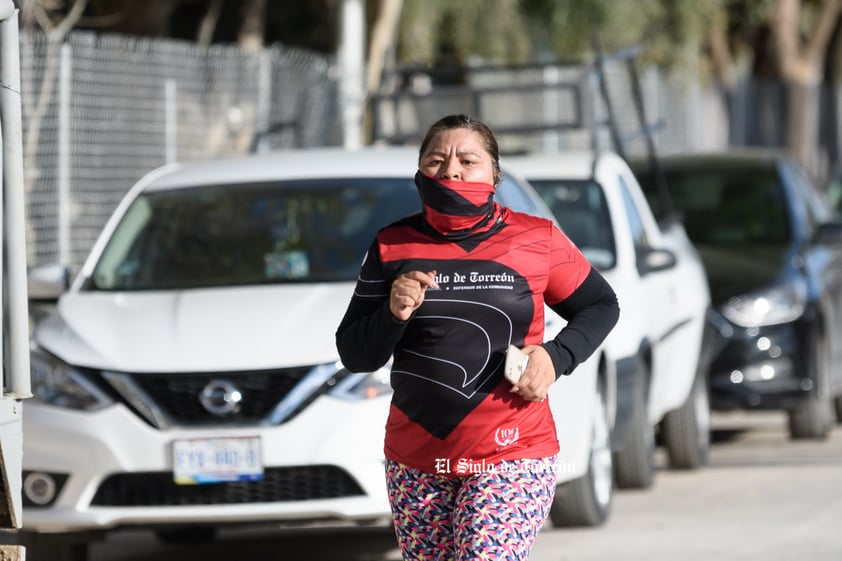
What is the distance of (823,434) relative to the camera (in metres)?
11.9

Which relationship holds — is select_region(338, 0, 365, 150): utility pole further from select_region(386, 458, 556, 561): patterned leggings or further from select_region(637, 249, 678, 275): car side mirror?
select_region(386, 458, 556, 561): patterned leggings

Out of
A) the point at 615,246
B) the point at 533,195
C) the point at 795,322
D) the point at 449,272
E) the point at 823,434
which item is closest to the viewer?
the point at 449,272

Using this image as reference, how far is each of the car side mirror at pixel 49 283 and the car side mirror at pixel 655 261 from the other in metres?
2.89

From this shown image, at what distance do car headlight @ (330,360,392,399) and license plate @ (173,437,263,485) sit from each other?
35cm

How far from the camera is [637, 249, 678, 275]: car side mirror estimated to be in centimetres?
933

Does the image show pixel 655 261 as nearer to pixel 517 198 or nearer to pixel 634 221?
pixel 634 221

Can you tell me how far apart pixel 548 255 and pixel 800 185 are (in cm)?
848

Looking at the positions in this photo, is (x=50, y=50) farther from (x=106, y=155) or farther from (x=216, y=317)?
(x=216, y=317)

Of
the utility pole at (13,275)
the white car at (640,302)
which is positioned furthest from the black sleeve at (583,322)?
the white car at (640,302)

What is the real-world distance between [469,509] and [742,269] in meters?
7.42

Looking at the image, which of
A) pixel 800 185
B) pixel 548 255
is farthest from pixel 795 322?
pixel 548 255

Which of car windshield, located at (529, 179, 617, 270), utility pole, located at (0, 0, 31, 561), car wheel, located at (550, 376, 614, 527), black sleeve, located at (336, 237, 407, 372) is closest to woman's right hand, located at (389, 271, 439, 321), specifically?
black sleeve, located at (336, 237, 407, 372)

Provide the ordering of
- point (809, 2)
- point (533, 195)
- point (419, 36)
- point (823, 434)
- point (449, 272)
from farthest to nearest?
point (809, 2)
point (419, 36)
point (823, 434)
point (533, 195)
point (449, 272)

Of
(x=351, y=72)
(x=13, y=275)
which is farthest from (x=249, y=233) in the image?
(x=351, y=72)
